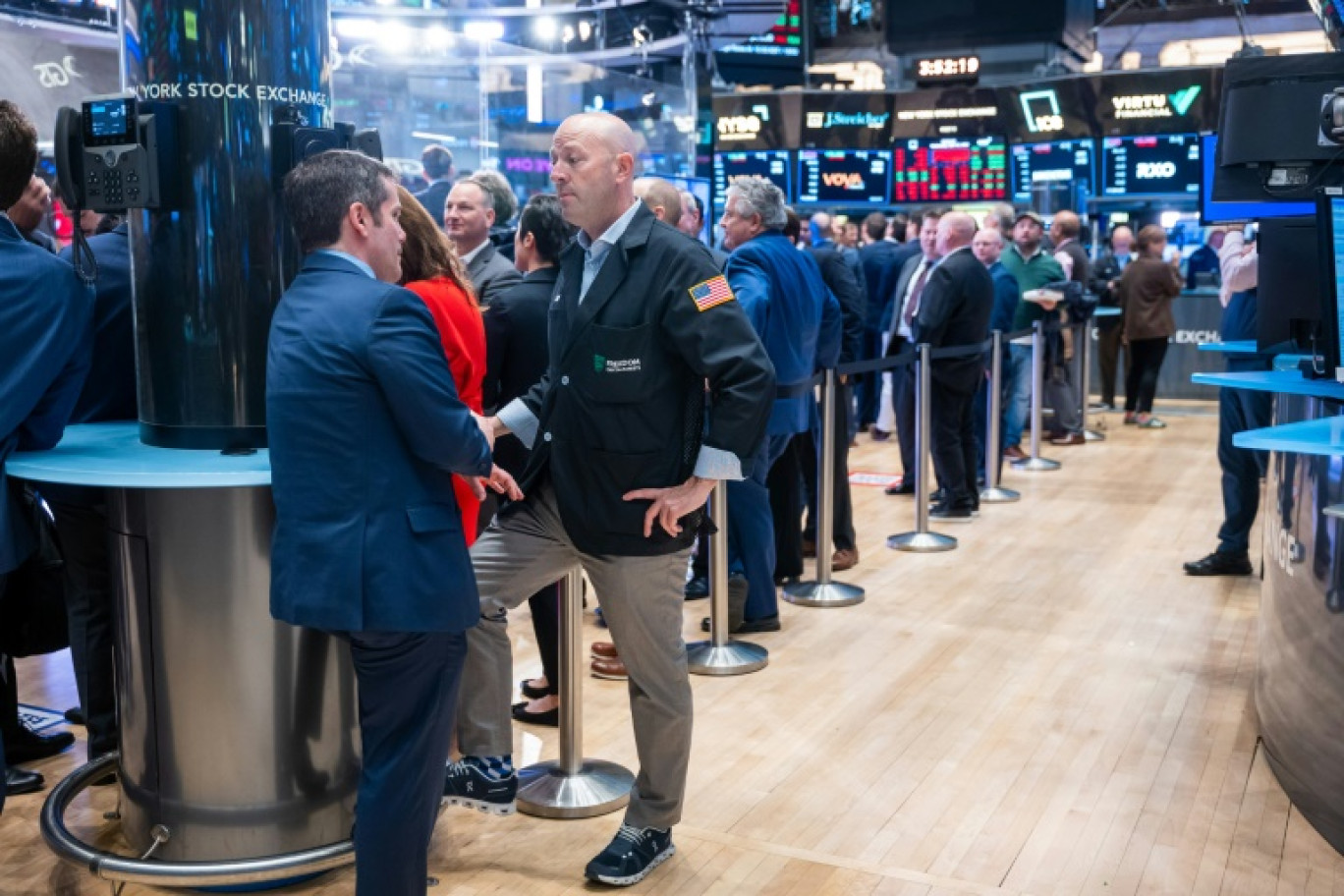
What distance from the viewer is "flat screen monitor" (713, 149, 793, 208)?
53.5 ft

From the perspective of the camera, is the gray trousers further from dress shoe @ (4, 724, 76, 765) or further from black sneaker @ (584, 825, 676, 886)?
dress shoe @ (4, 724, 76, 765)

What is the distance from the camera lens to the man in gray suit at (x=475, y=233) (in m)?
4.36

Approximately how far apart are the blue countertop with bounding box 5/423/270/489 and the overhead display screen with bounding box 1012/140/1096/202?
12.4 m

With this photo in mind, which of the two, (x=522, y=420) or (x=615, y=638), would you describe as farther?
(x=522, y=420)

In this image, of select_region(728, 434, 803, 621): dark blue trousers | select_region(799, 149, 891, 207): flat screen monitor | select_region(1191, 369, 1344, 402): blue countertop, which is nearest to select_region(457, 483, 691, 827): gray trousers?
select_region(728, 434, 803, 621): dark blue trousers

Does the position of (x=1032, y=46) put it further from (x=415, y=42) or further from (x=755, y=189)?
(x=755, y=189)

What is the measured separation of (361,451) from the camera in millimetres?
2535

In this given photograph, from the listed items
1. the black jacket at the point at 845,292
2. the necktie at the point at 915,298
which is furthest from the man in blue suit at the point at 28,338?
the necktie at the point at 915,298

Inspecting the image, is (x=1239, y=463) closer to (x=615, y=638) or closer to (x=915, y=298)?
(x=915, y=298)

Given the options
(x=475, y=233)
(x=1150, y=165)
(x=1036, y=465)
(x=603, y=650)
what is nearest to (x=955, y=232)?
(x=1036, y=465)

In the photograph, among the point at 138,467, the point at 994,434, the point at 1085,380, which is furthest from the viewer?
the point at 1085,380

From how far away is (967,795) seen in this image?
3842 millimetres

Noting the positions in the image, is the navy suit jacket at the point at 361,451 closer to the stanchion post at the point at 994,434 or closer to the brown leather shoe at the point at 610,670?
the brown leather shoe at the point at 610,670

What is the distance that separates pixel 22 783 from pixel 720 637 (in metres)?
2.36
